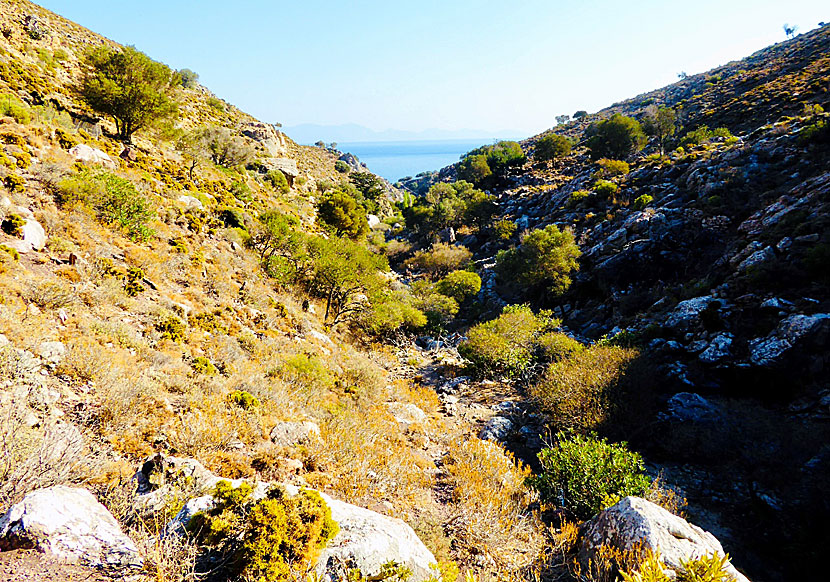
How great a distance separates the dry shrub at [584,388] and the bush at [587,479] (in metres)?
3.13

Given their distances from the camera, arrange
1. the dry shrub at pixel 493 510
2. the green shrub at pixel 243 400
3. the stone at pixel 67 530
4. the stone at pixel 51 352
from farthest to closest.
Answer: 1. the green shrub at pixel 243 400
2. the dry shrub at pixel 493 510
3. the stone at pixel 51 352
4. the stone at pixel 67 530

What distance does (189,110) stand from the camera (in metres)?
45.9

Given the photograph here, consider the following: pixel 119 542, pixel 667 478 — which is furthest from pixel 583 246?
pixel 119 542

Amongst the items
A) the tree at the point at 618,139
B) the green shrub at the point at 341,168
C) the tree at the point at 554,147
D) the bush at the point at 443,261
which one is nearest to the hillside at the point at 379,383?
the bush at the point at 443,261

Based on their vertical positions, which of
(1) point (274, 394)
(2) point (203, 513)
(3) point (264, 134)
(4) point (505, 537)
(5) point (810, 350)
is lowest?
(5) point (810, 350)

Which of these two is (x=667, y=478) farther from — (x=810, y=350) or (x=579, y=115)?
(x=579, y=115)

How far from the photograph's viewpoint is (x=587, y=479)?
7.54 meters

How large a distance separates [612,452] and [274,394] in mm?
8166

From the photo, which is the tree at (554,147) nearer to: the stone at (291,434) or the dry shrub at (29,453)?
the stone at (291,434)

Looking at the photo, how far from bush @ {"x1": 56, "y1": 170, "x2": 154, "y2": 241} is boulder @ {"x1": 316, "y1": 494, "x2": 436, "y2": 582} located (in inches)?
514

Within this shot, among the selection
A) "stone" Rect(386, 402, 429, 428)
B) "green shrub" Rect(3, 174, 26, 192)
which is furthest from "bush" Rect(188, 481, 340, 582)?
"green shrub" Rect(3, 174, 26, 192)

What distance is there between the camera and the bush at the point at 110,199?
1128 cm

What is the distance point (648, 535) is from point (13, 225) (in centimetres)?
1418

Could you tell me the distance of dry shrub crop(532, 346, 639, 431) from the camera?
11.5 metres
